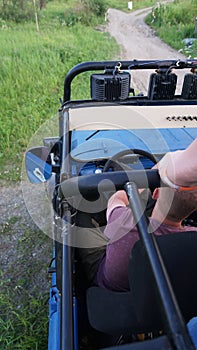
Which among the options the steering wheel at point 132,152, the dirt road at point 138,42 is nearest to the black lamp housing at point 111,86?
the steering wheel at point 132,152

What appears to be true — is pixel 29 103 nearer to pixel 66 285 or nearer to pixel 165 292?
pixel 66 285

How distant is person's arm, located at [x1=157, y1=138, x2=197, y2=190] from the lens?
91 cm

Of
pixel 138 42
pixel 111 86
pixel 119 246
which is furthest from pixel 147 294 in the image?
pixel 138 42

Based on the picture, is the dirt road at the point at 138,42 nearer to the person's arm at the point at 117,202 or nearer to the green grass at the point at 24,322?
the green grass at the point at 24,322

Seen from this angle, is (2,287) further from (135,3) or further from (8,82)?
(135,3)

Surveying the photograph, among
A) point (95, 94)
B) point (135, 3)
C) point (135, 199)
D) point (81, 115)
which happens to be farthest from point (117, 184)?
point (135, 3)

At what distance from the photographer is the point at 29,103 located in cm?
503

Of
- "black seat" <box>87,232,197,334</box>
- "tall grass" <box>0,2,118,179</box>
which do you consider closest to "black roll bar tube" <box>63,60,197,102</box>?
"black seat" <box>87,232,197,334</box>

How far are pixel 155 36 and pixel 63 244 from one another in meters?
12.9

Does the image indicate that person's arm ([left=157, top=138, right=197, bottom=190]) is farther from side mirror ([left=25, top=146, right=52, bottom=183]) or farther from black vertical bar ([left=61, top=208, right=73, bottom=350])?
side mirror ([left=25, top=146, right=52, bottom=183])

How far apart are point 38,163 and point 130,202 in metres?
1.13

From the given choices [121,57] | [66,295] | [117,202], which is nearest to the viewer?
[66,295]

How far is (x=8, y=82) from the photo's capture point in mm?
5473

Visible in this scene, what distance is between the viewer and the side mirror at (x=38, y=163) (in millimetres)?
1947
